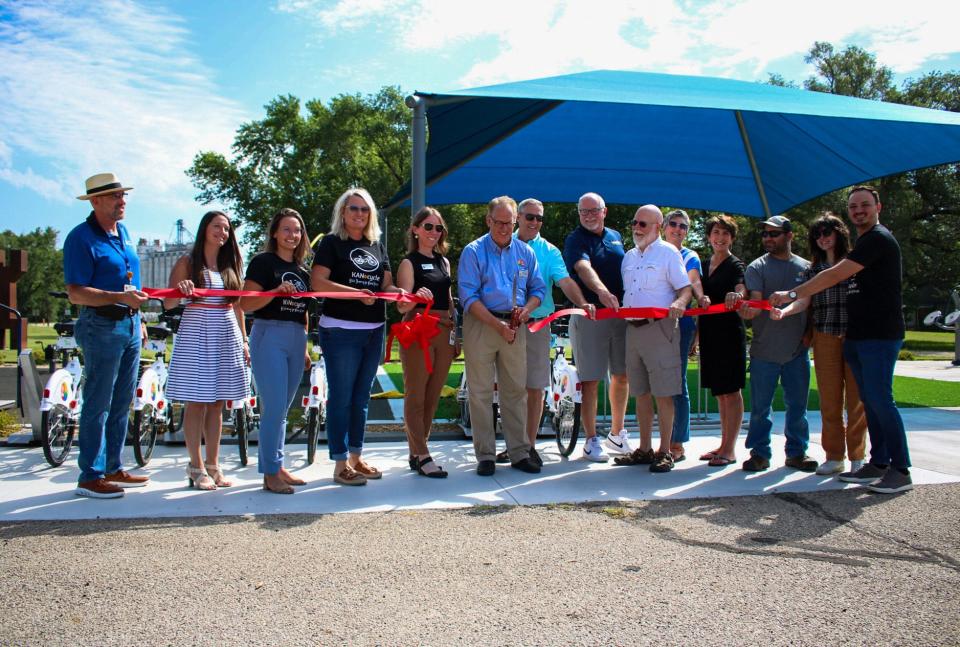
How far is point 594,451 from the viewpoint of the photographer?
19.9ft

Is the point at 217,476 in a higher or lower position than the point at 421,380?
lower

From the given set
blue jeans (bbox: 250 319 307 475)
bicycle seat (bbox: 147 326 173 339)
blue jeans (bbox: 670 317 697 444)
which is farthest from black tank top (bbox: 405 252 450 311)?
bicycle seat (bbox: 147 326 173 339)

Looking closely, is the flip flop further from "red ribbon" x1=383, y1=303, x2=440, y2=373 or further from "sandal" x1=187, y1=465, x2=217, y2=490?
"sandal" x1=187, y1=465, x2=217, y2=490

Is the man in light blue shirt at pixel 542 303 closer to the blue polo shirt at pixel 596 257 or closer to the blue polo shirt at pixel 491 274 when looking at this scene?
the blue polo shirt at pixel 596 257

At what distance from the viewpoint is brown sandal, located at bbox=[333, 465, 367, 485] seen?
16.9 feet

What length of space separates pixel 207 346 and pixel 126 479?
1.03m

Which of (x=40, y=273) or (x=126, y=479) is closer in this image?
(x=126, y=479)

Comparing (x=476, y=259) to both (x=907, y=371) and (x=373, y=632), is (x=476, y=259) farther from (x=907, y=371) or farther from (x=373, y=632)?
(x=907, y=371)

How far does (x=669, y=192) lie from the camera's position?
34.7 ft

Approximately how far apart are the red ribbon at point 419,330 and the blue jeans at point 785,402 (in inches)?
97.4

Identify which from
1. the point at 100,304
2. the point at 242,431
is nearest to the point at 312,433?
the point at 242,431

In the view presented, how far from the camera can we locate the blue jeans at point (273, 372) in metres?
4.82

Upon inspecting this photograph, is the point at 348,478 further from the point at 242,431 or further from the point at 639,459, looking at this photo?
the point at 639,459

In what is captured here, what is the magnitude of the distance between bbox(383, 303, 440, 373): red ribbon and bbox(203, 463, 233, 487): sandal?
1.34m
